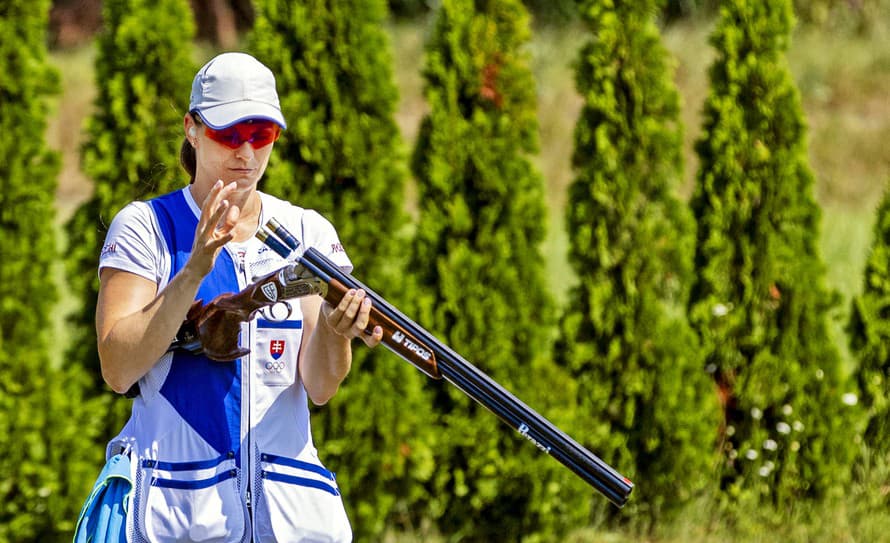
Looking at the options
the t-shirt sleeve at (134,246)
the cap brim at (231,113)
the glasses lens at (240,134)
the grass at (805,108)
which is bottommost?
the t-shirt sleeve at (134,246)

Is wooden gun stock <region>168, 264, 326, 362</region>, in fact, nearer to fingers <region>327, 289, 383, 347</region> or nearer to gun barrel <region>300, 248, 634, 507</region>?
fingers <region>327, 289, 383, 347</region>

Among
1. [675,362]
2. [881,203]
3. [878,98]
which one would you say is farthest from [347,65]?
[878,98]

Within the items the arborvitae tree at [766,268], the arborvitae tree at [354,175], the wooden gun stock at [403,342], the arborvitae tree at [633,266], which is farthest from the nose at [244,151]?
the arborvitae tree at [766,268]

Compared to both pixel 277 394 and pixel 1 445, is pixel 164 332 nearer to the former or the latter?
pixel 277 394

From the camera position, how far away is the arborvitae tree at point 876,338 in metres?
6.65

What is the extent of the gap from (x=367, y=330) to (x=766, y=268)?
4.34 m

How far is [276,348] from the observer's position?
263cm

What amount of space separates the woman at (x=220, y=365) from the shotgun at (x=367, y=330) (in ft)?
0.18

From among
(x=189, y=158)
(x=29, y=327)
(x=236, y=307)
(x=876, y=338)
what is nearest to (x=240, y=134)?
(x=189, y=158)

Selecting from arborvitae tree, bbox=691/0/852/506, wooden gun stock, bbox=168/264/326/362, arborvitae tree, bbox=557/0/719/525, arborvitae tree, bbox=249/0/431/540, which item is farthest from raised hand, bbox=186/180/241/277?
arborvitae tree, bbox=691/0/852/506

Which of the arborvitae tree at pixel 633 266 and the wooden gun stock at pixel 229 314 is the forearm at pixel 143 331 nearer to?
the wooden gun stock at pixel 229 314

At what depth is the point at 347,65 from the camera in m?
5.81

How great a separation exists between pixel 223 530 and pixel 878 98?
1658 cm

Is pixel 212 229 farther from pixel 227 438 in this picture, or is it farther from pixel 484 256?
pixel 484 256
